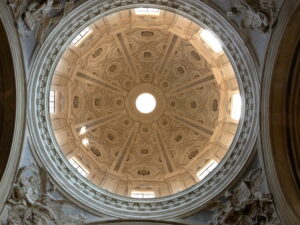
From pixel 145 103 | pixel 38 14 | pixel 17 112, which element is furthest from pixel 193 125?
pixel 38 14

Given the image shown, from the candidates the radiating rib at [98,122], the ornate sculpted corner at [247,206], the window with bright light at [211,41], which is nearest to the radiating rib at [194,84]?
the window with bright light at [211,41]

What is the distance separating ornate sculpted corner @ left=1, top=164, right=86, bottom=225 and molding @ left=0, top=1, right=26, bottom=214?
0.43 m

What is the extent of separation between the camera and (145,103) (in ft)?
96.9

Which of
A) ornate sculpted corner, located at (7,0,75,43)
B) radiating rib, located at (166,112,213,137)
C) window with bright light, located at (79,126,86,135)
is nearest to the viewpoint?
ornate sculpted corner, located at (7,0,75,43)

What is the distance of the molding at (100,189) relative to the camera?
1797cm

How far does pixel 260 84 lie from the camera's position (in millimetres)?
17609

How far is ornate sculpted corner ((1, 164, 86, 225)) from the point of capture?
17719 mm

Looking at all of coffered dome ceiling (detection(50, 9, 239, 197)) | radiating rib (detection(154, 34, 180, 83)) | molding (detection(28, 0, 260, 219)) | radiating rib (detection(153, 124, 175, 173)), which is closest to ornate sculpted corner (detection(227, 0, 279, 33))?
molding (detection(28, 0, 260, 219))

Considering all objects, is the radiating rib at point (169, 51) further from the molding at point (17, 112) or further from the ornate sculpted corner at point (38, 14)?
the molding at point (17, 112)

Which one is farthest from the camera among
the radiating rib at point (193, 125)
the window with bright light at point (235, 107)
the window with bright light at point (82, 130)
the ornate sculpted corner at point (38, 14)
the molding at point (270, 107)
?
the radiating rib at point (193, 125)

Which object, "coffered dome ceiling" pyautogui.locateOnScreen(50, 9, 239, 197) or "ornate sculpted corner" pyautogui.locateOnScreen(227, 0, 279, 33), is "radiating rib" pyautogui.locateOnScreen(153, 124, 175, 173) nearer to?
"coffered dome ceiling" pyautogui.locateOnScreen(50, 9, 239, 197)

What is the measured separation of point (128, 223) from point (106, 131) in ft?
32.4

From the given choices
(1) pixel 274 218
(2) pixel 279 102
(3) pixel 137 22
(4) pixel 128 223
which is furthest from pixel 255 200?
(3) pixel 137 22

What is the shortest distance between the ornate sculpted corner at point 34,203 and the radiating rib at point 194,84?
11.5 meters
